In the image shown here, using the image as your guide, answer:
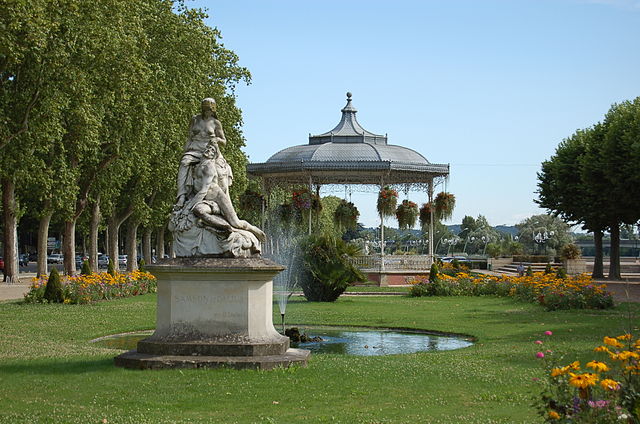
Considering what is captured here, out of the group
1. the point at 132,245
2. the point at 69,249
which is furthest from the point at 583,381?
the point at 132,245

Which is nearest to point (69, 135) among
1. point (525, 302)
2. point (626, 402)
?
point (525, 302)

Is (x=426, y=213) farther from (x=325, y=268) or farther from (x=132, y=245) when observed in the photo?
(x=132, y=245)

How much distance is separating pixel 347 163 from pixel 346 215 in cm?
261

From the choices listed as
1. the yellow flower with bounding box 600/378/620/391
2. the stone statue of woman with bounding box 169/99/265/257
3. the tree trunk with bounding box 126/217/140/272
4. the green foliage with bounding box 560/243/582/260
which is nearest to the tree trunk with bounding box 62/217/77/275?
the tree trunk with bounding box 126/217/140/272

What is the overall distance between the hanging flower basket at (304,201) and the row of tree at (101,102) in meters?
5.58

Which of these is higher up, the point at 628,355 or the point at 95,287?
the point at 628,355

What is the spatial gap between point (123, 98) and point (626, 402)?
96.3 ft

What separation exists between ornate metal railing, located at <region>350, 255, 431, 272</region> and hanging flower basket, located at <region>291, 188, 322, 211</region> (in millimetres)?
3222

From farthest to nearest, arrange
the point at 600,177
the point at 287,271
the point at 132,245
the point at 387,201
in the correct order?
the point at 132,245 < the point at 600,177 < the point at 387,201 < the point at 287,271

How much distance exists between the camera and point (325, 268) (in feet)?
97.6

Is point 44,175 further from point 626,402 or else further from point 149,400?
point 626,402

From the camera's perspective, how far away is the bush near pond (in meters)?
26.3

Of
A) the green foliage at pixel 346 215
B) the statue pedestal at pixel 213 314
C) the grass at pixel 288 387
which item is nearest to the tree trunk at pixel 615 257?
the green foliage at pixel 346 215

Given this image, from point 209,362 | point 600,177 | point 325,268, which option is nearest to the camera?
point 209,362
